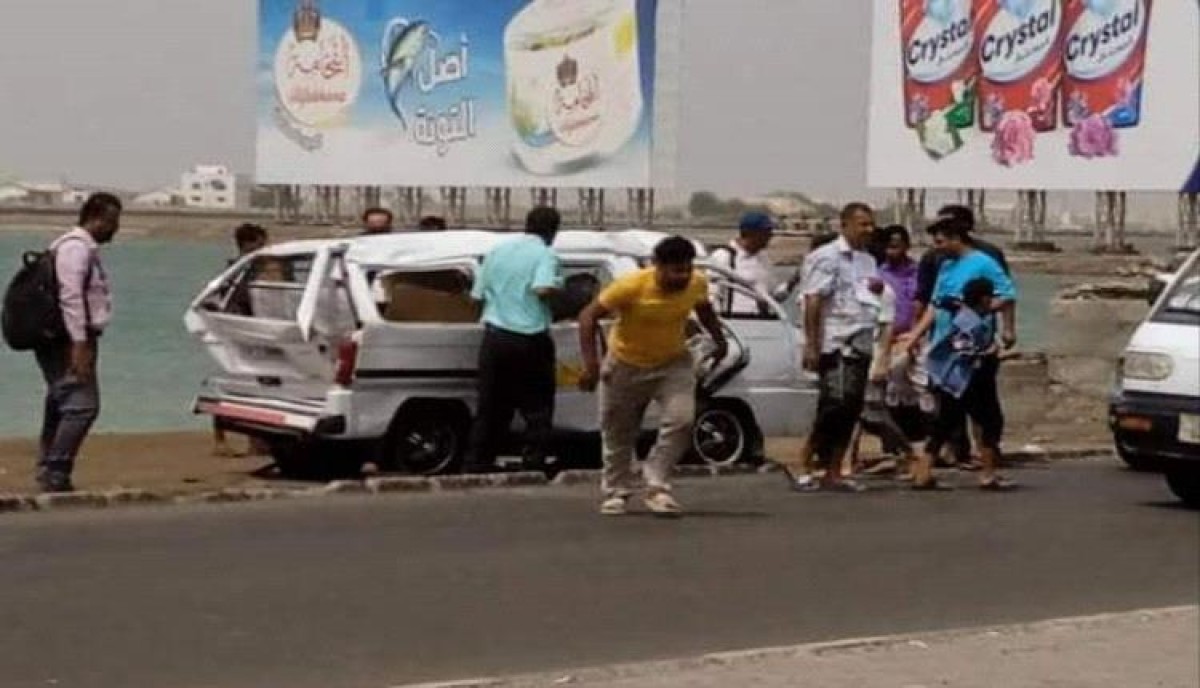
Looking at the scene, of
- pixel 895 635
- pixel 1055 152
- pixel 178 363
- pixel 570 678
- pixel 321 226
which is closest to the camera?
pixel 570 678

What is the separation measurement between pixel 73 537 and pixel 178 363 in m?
20.6

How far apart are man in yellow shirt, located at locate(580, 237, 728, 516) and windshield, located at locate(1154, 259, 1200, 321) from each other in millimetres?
2815

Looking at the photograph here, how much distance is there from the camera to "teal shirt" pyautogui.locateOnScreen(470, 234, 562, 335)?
47.4ft

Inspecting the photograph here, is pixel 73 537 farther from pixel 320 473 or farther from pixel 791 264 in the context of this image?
pixel 791 264

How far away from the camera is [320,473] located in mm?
15398

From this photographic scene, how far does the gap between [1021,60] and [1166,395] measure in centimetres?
4902

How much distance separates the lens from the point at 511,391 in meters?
14.6

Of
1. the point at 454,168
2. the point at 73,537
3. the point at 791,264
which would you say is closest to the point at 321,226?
the point at 454,168

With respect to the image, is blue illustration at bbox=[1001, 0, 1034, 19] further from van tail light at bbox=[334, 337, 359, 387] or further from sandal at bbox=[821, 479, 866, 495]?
van tail light at bbox=[334, 337, 359, 387]

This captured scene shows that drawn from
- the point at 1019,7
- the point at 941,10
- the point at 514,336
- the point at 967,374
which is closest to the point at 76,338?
the point at 514,336

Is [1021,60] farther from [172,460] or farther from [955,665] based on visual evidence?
[955,665]

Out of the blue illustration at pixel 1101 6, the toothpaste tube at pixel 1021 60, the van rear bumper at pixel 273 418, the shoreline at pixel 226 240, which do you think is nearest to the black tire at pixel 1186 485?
the van rear bumper at pixel 273 418

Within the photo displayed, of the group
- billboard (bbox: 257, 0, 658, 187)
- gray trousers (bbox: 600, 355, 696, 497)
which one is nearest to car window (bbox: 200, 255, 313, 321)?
gray trousers (bbox: 600, 355, 696, 497)

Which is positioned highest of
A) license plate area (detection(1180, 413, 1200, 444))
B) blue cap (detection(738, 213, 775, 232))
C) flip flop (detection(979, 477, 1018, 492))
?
blue cap (detection(738, 213, 775, 232))
